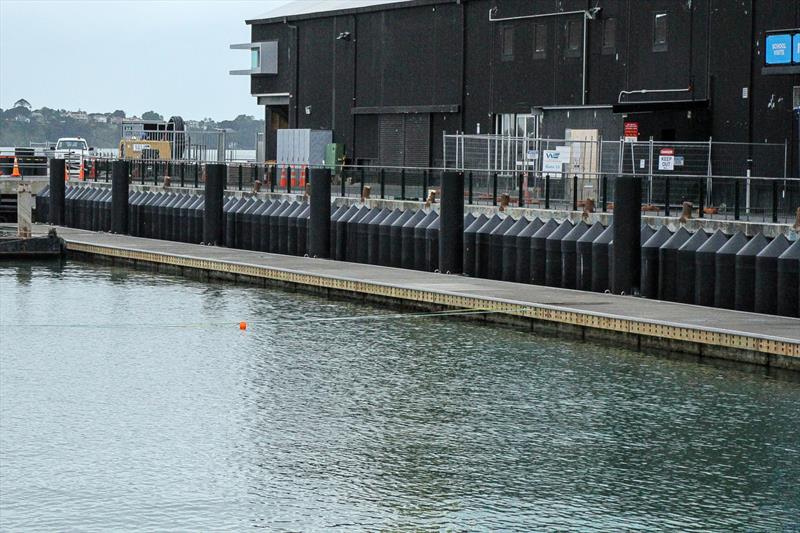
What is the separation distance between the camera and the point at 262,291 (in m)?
37.8

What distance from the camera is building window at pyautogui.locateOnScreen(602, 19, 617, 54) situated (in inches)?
2028

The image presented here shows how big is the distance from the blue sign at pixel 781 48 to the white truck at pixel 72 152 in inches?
1453

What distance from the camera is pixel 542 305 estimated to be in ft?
97.3

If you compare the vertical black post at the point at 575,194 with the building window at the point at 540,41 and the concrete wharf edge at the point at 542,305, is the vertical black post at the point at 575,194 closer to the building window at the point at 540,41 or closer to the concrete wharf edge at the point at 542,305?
the concrete wharf edge at the point at 542,305

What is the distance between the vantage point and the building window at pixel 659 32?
153 feet

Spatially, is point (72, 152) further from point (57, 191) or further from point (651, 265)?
point (651, 265)

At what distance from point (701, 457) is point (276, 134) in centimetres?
5728

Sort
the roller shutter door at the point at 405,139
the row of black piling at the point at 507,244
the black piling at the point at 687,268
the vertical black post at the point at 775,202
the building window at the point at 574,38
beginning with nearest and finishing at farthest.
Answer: the row of black piling at the point at 507,244, the vertical black post at the point at 775,202, the black piling at the point at 687,268, the building window at the point at 574,38, the roller shutter door at the point at 405,139

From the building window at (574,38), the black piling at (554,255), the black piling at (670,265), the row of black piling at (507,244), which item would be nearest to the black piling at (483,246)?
the row of black piling at (507,244)

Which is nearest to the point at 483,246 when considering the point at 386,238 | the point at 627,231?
the point at 386,238

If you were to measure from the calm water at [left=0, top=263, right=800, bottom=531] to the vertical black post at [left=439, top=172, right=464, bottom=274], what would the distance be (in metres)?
5.31

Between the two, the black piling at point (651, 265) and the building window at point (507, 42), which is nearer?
the black piling at point (651, 265)

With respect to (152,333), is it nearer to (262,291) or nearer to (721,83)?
(262,291)

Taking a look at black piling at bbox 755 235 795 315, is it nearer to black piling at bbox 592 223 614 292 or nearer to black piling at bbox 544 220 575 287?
black piling at bbox 592 223 614 292
